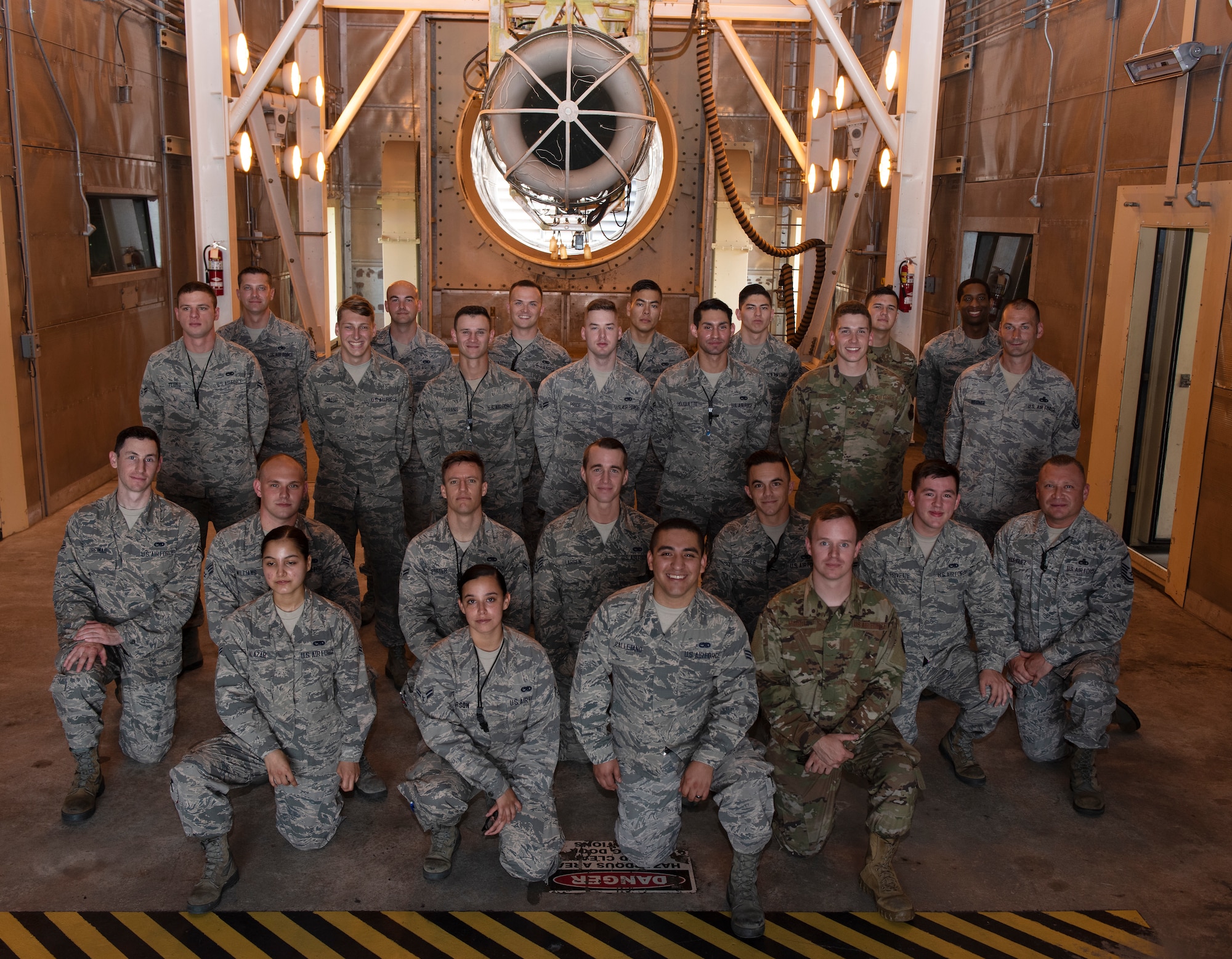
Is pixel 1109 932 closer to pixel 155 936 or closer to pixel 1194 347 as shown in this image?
pixel 155 936

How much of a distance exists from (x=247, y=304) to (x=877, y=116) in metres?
3.95

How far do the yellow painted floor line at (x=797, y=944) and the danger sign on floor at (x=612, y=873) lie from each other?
308mm

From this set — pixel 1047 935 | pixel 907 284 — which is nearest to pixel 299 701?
pixel 1047 935

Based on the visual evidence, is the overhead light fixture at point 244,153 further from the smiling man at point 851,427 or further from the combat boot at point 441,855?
the combat boot at point 441,855

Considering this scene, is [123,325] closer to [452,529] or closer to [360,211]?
[360,211]

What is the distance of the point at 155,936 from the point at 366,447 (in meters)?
2.63

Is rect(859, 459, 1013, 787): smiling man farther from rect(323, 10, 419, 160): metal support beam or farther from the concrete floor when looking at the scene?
rect(323, 10, 419, 160): metal support beam

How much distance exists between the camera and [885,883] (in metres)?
3.53

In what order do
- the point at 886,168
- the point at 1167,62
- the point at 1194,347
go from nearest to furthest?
1. the point at 1167,62
2. the point at 1194,347
3. the point at 886,168

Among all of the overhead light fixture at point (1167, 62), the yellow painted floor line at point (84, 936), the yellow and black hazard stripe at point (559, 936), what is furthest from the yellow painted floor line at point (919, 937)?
the overhead light fixture at point (1167, 62)

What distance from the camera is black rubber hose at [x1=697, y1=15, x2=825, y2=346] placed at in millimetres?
8281

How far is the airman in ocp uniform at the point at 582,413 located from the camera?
540 cm

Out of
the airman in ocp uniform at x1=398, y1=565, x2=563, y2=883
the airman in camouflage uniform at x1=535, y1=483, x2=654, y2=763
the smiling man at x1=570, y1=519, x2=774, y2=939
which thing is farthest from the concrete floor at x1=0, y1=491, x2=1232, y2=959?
the airman in camouflage uniform at x1=535, y1=483, x2=654, y2=763

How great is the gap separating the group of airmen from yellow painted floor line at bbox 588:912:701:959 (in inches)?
8.2
